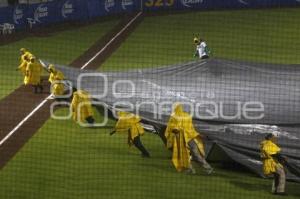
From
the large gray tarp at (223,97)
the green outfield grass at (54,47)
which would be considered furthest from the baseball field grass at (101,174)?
the green outfield grass at (54,47)

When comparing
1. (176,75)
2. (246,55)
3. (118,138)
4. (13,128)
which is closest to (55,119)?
(13,128)

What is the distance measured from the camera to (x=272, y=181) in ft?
27.6

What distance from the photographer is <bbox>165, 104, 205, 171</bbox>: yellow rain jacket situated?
337 inches

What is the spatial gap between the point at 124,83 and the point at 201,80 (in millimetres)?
1667

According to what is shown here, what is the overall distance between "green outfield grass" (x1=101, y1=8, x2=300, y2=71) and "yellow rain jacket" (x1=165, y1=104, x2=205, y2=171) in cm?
935

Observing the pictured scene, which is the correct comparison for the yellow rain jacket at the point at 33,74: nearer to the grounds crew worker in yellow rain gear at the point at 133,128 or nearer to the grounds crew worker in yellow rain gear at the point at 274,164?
the grounds crew worker in yellow rain gear at the point at 133,128

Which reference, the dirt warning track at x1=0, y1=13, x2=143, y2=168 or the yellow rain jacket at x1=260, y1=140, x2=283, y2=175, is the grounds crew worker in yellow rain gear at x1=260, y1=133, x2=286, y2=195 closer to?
the yellow rain jacket at x1=260, y1=140, x2=283, y2=175

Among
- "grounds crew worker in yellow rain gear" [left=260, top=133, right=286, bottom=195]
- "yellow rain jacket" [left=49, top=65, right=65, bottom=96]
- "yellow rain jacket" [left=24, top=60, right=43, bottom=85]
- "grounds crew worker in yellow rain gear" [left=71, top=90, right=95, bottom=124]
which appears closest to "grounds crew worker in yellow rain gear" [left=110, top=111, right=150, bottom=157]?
"grounds crew worker in yellow rain gear" [left=71, top=90, right=95, bottom=124]

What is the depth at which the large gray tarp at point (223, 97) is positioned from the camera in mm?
8789

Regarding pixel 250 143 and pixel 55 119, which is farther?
pixel 55 119

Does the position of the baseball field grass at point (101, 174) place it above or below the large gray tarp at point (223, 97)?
below

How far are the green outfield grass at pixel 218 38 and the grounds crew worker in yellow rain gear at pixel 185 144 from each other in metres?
9.36

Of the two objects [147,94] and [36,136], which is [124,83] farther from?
[36,136]

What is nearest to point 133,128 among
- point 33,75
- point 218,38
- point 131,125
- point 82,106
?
point 131,125
